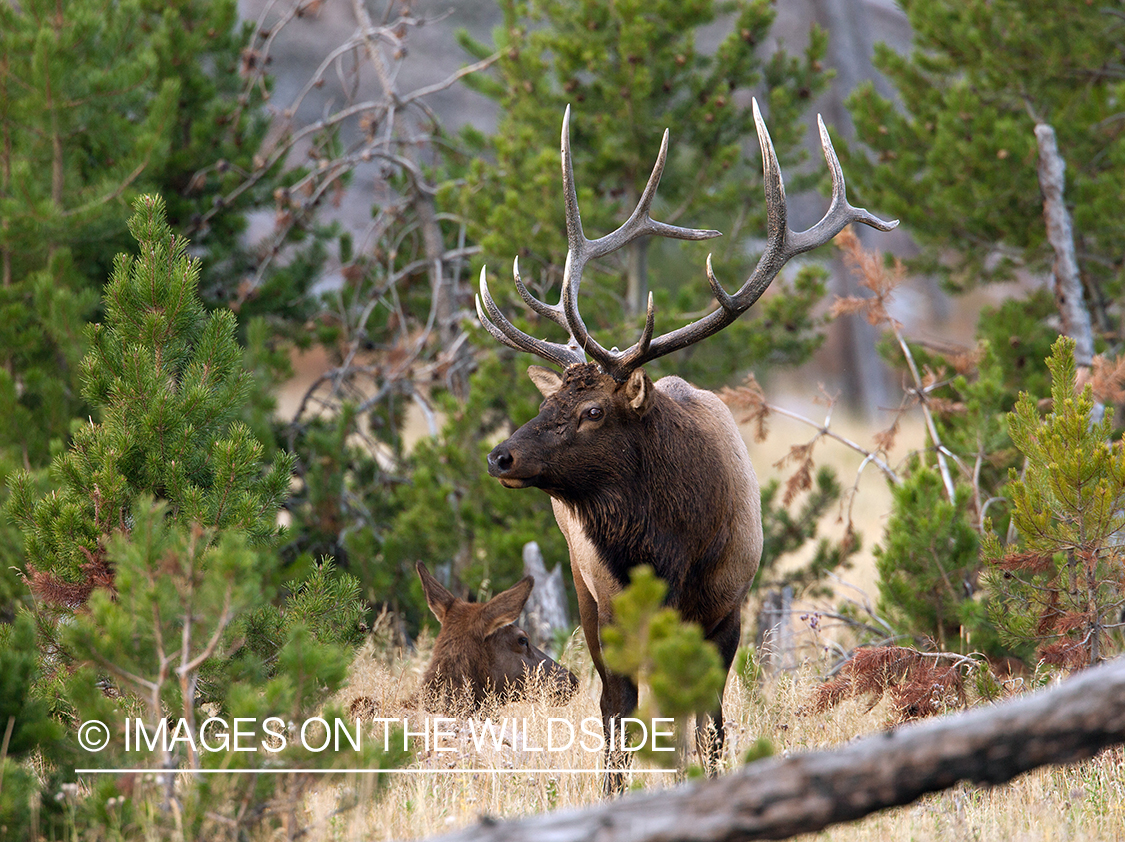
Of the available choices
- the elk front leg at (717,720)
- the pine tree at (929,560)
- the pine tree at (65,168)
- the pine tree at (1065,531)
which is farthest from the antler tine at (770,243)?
the pine tree at (65,168)

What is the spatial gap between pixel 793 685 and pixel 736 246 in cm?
431

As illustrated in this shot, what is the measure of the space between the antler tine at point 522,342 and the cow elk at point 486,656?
3.85 ft

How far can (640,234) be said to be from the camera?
5.18 meters

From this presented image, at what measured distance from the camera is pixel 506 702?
525 cm

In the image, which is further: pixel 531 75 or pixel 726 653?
pixel 531 75

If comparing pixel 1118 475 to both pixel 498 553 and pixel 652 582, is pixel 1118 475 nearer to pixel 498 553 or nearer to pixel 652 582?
pixel 652 582

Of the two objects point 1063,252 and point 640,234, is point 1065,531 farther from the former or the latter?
point 1063,252

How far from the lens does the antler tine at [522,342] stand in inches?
193

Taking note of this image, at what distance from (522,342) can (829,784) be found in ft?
9.82

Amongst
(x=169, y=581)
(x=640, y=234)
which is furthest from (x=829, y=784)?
(x=640, y=234)

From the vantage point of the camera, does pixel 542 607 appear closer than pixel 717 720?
No

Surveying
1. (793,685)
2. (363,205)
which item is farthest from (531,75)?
(363,205)

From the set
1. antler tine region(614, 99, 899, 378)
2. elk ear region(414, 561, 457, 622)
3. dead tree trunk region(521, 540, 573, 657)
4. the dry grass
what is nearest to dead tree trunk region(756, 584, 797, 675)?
the dry grass

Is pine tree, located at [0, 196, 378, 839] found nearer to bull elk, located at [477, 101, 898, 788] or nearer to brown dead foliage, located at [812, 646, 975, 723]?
bull elk, located at [477, 101, 898, 788]
